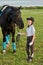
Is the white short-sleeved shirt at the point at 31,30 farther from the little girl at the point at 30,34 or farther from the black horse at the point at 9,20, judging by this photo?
the black horse at the point at 9,20

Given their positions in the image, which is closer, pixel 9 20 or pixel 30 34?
pixel 30 34

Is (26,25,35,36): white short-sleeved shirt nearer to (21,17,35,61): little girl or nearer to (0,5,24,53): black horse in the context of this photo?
(21,17,35,61): little girl

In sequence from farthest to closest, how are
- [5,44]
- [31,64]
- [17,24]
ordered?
[5,44] → [17,24] → [31,64]

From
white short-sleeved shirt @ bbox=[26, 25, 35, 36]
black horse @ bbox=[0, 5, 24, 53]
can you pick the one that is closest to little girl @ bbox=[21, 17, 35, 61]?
white short-sleeved shirt @ bbox=[26, 25, 35, 36]

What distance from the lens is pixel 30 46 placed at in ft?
26.4

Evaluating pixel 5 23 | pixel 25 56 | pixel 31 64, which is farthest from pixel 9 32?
pixel 31 64

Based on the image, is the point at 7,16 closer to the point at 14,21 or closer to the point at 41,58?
the point at 14,21

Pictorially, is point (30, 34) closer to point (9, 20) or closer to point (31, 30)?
point (31, 30)

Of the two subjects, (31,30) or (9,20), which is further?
(9,20)

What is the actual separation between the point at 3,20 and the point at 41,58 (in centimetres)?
171

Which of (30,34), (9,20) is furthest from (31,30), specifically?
(9,20)

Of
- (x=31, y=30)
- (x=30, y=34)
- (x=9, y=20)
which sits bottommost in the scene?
(x=30, y=34)

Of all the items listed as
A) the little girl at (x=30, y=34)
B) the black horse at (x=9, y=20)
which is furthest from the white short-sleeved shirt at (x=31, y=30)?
the black horse at (x=9, y=20)

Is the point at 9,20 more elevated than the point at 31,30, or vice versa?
the point at 9,20
